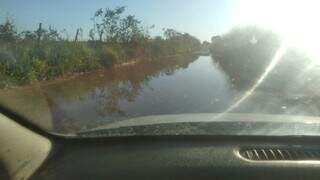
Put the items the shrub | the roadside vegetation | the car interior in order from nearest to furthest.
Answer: the car interior → the roadside vegetation → the shrub

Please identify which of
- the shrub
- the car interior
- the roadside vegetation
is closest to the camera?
the car interior

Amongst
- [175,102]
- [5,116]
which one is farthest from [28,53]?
[5,116]

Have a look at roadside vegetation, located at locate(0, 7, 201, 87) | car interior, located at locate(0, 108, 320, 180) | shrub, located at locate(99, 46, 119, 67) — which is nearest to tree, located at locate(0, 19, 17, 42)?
roadside vegetation, located at locate(0, 7, 201, 87)

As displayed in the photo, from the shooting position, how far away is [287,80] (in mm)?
20609

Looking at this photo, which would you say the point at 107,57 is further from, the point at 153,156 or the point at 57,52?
the point at 153,156

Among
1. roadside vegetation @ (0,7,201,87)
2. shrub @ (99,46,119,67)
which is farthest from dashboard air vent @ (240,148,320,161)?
shrub @ (99,46,119,67)

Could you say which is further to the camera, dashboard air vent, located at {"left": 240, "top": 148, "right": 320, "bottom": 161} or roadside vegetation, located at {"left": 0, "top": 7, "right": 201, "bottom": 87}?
roadside vegetation, located at {"left": 0, "top": 7, "right": 201, "bottom": 87}

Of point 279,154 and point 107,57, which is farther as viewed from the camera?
point 107,57

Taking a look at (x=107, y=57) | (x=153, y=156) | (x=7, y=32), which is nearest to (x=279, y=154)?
(x=153, y=156)

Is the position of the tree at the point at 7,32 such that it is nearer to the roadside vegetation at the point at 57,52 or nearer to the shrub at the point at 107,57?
the roadside vegetation at the point at 57,52

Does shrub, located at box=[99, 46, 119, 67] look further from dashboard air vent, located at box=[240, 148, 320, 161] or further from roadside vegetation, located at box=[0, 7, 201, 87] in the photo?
dashboard air vent, located at box=[240, 148, 320, 161]

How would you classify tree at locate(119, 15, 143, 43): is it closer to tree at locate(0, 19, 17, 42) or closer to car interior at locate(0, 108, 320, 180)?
tree at locate(0, 19, 17, 42)

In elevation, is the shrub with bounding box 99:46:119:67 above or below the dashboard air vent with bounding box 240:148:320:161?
below

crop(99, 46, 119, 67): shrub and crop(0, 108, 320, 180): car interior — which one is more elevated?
crop(0, 108, 320, 180): car interior
